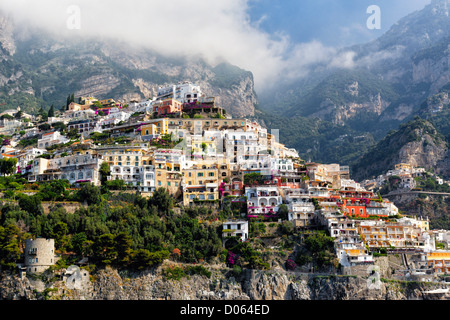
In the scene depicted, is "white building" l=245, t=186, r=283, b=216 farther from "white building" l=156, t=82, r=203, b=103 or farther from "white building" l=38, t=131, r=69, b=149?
"white building" l=38, t=131, r=69, b=149

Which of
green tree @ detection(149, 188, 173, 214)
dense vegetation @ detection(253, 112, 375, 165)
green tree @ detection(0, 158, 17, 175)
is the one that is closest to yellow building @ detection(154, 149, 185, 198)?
green tree @ detection(149, 188, 173, 214)

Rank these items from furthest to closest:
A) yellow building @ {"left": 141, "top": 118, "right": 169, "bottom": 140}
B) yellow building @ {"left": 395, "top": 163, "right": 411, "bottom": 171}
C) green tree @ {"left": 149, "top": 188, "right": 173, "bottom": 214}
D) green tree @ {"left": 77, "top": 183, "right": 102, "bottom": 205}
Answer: yellow building @ {"left": 395, "top": 163, "right": 411, "bottom": 171} < yellow building @ {"left": 141, "top": 118, "right": 169, "bottom": 140} < green tree @ {"left": 149, "top": 188, "right": 173, "bottom": 214} < green tree @ {"left": 77, "top": 183, "right": 102, "bottom": 205}

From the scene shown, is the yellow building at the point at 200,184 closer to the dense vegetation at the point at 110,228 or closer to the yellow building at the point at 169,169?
the yellow building at the point at 169,169

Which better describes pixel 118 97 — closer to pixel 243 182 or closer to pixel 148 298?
pixel 243 182

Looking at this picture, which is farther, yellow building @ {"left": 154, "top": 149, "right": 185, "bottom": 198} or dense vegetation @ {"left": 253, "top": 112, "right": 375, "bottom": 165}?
dense vegetation @ {"left": 253, "top": 112, "right": 375, "bottom": 165}

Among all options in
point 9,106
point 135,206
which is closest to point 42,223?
point 135,206

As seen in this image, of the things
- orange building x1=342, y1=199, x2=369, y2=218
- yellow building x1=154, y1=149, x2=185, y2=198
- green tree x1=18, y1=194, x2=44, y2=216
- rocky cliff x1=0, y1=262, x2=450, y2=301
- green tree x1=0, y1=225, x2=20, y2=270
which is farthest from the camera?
orange building x1=342, y1=199, x2=369, y2=218

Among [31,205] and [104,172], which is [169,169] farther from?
[31,205]

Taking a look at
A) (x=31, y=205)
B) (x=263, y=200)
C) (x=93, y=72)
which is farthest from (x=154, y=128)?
(x=93, y=72)
